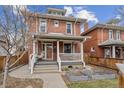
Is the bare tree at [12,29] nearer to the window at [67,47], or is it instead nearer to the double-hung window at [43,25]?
the double-hung window at [43,25]

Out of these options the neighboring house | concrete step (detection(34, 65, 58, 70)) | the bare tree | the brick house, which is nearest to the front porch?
the brick house

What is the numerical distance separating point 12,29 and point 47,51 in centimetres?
1009

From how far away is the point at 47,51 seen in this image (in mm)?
16859

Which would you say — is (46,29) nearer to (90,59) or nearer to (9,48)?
(90,59)

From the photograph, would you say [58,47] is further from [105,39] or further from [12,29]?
[105,39]

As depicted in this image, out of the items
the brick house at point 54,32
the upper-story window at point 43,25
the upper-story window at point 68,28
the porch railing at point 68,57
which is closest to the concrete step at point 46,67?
the porch railing at point 68,57

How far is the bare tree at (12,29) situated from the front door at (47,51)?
9321mm

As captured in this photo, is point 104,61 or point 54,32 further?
point 54,32

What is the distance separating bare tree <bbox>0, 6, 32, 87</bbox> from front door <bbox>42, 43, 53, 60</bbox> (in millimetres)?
9321

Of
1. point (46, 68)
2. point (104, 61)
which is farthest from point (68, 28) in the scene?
point (46, 68)

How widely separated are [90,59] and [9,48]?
13.5 m

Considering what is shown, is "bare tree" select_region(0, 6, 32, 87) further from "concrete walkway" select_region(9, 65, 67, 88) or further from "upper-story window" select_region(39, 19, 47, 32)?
"upper-story window" select_region(39, 19, 47, 32)

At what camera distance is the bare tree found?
21.1ft

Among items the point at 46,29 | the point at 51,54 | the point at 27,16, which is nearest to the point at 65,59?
the point at 51,54
